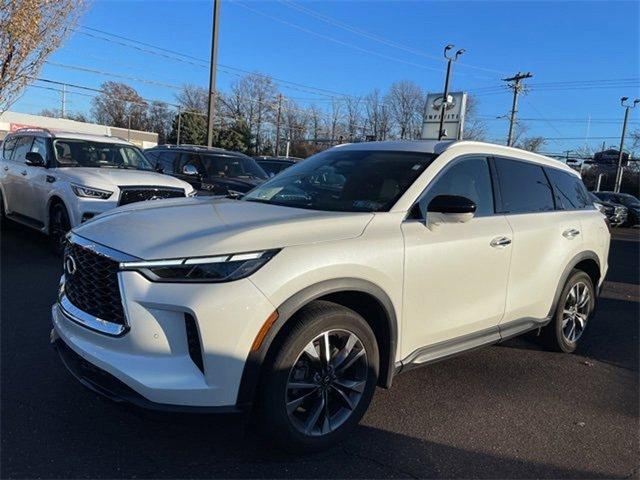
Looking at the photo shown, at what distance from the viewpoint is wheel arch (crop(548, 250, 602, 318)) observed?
475cm

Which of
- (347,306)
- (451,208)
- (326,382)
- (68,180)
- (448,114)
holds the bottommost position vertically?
(326,382)

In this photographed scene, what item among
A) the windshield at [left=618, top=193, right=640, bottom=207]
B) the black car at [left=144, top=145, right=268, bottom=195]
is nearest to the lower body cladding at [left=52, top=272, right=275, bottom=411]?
the black car at [left=144, top=145, right=268, bottom=195]

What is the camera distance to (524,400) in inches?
162

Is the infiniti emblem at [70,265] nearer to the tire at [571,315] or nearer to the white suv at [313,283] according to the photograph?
the white suv at [313,283]

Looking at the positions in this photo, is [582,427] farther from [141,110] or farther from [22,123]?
[141,110]

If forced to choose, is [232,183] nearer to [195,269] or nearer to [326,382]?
[326,382]

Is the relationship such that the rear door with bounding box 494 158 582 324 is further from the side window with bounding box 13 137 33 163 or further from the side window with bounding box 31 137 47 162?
the side window with bounding box 13 137 33 163

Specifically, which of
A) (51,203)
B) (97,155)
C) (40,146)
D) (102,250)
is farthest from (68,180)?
(102,250)

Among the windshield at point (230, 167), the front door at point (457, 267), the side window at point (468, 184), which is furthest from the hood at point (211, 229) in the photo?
the windshield at point (230, 167)

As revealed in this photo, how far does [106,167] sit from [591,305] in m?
7.22

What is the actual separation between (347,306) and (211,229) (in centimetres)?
91

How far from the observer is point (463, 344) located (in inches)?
148

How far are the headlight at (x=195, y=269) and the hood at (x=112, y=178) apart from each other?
540 cm

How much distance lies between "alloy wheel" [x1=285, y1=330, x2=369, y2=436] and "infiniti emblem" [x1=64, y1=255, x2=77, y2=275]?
1.42 metres
